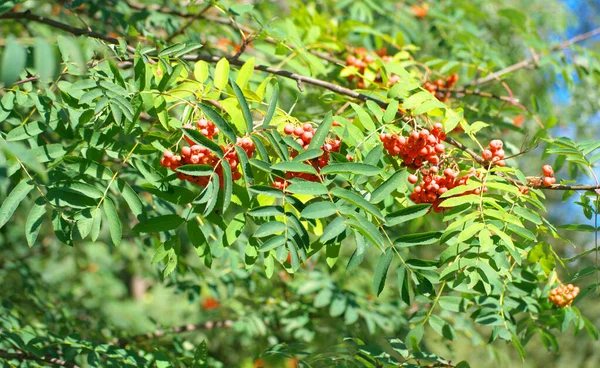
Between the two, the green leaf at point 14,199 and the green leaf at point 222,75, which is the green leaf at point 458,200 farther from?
the green leaf at point 14,199

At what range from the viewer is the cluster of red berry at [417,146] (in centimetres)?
154

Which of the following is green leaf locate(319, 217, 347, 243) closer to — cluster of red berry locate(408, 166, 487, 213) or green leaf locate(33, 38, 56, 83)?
Answer: cluster of red berry locate(408, 166, 487, 213)

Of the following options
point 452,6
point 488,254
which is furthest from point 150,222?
point 452,6

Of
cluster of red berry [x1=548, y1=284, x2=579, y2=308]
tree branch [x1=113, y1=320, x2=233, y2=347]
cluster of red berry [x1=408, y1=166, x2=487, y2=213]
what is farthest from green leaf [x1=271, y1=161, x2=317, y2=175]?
tree branch [x1=113, y1=320, x2=233, y2=347]

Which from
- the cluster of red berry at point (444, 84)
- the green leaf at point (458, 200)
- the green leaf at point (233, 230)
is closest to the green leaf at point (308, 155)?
the green leaf at point (233, 230)

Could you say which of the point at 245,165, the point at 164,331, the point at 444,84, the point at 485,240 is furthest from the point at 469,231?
the point at 164,331

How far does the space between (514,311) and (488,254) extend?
2.33 feet

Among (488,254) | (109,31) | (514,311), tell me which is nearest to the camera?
(488,254)

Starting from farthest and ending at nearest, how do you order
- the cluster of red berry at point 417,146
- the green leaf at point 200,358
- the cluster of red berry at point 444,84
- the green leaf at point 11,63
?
the cluster of red berry at point 444,84 → the green leaf at point 200,358 → the cluster of red berry at point 417,146 → the green leaf at point 11,63

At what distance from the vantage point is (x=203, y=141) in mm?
1362

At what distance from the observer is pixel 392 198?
1729 millimetres

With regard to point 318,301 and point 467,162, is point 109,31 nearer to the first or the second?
point 318,301

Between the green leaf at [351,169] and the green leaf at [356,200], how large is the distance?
46 millimetres

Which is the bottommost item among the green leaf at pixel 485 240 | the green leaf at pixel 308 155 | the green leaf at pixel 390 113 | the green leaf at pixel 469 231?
the green leaf at pixel 485 240
